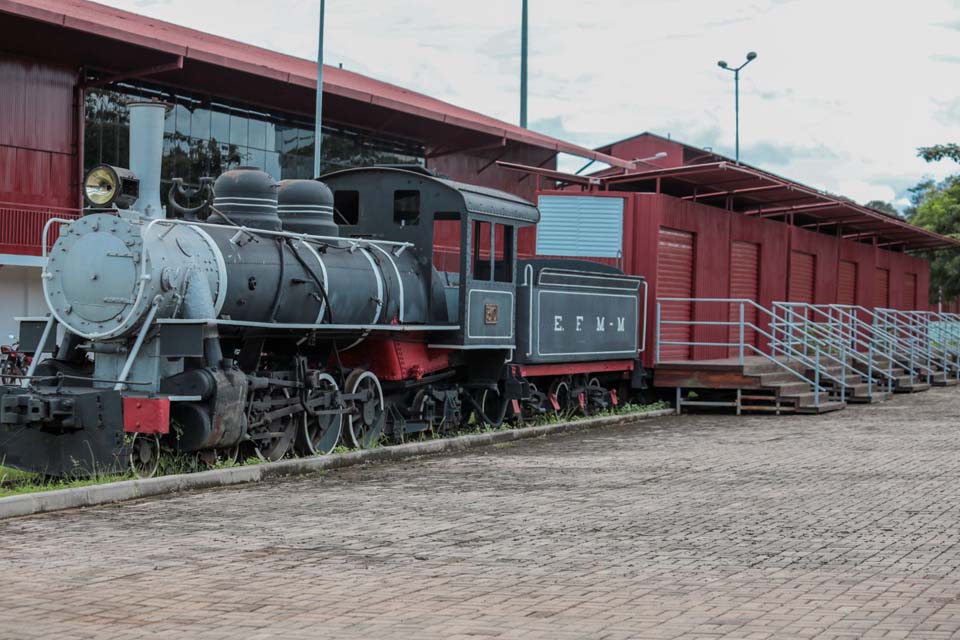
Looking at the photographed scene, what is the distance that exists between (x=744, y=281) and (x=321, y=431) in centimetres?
1415

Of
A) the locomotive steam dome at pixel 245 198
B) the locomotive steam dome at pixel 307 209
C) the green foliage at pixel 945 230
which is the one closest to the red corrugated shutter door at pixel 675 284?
the locomotive steam dome at pixel 307 209

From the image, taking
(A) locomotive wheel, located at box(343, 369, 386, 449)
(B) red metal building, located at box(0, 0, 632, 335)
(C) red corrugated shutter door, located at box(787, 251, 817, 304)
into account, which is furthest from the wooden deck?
(B) red metal building, located at box(0, 0, 632, 335)

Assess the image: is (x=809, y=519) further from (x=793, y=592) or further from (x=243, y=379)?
(x=243, y=379)

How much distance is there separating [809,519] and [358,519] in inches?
123

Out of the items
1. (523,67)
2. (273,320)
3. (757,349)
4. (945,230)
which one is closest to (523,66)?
(523,67)

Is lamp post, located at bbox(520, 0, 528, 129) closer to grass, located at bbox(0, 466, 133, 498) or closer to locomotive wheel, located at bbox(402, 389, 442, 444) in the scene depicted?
locomotive wheel, located at bbox(402, 389, 442, 444)

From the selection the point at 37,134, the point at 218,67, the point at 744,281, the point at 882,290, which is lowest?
the point at 744,281

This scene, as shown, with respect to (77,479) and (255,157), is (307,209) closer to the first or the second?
(77,479)

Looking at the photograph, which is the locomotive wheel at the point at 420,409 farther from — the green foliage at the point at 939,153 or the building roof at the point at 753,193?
the green foliage at the point at 939,153

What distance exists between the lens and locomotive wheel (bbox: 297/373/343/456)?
12281mm

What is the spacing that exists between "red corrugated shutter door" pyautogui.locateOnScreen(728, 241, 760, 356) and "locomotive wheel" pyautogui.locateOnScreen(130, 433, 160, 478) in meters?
15.1

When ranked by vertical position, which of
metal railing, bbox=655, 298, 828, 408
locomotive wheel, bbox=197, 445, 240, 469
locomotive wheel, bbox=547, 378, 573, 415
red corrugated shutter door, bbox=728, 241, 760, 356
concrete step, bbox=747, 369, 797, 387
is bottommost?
locomotive wheel, bbox=197, 445, 240, 469

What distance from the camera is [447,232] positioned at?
1496 centimetres

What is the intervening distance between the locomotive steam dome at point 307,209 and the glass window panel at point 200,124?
18.0m
